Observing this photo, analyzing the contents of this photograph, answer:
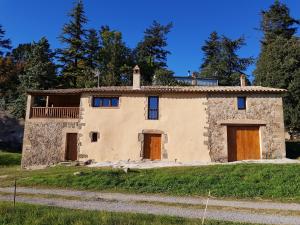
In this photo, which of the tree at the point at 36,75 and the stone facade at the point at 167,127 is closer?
the stone facade at the point at 167,127

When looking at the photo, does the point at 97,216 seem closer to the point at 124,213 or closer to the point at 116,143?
the point at 124,213

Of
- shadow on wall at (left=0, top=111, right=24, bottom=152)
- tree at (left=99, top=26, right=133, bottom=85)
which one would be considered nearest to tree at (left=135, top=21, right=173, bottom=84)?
tree at (left=99, top=26, right=133, bottom=85)

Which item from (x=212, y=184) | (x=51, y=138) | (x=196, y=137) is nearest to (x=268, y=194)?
(x=212, y=184)

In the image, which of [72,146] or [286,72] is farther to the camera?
[286,72]

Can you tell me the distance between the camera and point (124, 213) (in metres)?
7.57

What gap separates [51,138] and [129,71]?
59.4 feet

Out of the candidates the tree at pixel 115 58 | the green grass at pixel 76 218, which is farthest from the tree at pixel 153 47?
the green grass at pixel 76 218

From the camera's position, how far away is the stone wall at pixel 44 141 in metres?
19.4

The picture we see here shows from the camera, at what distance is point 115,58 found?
119 feet

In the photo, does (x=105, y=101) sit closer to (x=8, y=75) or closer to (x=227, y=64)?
(x=8, y=75)

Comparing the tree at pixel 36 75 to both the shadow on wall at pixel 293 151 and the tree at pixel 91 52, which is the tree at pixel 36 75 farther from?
the shadow on wall at pixel 293 151

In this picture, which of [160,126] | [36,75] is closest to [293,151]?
[160,126]

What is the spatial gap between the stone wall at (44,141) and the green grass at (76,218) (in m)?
12.2

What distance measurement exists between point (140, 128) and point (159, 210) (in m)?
11.1
